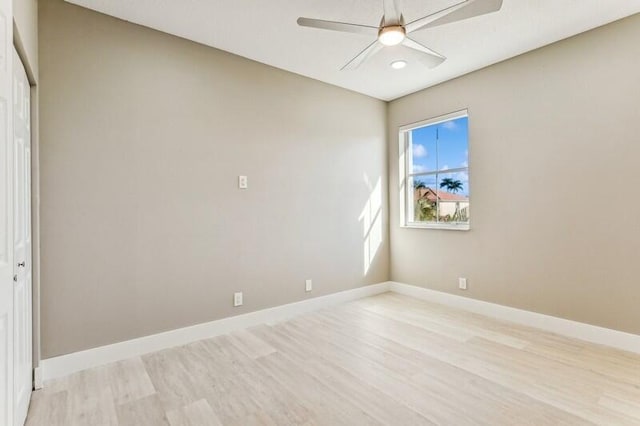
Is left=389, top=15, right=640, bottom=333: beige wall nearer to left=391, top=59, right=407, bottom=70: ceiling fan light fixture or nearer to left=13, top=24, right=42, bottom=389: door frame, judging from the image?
left=391, top=59, right=407, bottom=70: ceiling fan light fixture

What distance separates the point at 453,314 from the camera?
367 cm

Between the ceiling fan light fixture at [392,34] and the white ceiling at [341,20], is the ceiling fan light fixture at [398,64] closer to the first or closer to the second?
the white ceiling at [341,20]

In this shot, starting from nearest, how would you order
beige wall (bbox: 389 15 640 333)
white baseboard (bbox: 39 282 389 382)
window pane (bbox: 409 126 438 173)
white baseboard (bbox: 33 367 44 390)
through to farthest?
1. white baseboard (bbox: 33 367 44 390)
2. white baseboard (bbox: 39 282 389 382)
3. beige wall (bbox: 389 15 640 333)
4. window pane (bbox: 409 126 438 173)

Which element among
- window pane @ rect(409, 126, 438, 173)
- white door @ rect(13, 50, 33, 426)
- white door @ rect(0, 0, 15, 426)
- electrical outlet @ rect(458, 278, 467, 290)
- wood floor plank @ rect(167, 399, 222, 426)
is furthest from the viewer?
window pane @ rect(409, 126, 438, 173)

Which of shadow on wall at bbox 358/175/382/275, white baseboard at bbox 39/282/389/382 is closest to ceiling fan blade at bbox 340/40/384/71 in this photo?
shadow on wall at bbox 358/175/382/275

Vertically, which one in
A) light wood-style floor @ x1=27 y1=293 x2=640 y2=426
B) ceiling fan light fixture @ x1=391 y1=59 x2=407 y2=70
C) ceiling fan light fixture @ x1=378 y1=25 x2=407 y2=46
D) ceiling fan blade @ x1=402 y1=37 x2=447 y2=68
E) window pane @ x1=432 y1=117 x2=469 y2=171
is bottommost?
light wood-style floor @ x1=27 y1=293 x2=640 y2=426

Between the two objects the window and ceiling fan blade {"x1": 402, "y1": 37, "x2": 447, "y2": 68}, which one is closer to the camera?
ceiling fan blade {"x1": 402, "y1": 37, "x2": 447, "y2": 68}

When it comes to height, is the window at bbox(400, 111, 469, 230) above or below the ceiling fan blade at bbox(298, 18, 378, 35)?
below

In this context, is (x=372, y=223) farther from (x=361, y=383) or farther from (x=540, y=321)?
(x=361, y=383)

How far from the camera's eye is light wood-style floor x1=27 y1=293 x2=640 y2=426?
1.92 metres

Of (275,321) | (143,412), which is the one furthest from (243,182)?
(143,412)

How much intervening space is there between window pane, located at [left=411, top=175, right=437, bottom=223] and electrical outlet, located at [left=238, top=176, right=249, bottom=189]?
236 cm

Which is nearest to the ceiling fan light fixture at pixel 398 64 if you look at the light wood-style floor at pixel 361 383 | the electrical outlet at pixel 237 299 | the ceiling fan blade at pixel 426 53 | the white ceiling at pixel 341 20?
the white ceiling at pixel 341 20

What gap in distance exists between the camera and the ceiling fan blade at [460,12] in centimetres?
185
